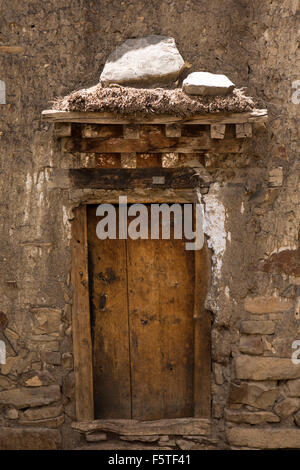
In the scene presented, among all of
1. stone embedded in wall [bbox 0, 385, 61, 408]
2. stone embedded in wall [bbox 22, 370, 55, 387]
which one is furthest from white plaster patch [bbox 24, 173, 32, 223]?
stone embedded in wall [bbox 0, 385, 61, 408]

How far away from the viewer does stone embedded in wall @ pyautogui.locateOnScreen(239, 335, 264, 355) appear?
3492mm

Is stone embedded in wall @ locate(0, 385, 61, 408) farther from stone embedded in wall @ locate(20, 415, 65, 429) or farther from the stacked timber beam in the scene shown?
the stacked timber beam

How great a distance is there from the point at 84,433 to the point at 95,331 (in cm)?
73

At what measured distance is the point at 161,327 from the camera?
3.72 m

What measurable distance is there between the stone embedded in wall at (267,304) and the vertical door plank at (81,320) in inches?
45.7

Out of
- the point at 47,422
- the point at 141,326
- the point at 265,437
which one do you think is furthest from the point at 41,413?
the point at 265,437

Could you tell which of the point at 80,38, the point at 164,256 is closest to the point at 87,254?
the point at 164,256

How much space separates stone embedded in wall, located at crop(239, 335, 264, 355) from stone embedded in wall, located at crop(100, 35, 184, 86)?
6.24 ft

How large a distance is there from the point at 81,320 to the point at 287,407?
157 centimetres

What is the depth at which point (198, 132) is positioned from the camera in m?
3.37

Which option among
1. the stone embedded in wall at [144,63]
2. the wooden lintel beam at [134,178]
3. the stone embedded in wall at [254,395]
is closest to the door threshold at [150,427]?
the stone embedded in wall at [254,395]

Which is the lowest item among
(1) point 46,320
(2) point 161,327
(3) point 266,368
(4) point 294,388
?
(4) point 294,388

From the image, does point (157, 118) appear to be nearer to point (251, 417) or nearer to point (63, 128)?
point (63, 128)

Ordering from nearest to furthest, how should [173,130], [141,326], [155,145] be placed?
[173,130] < [155,145] < [141,326]
